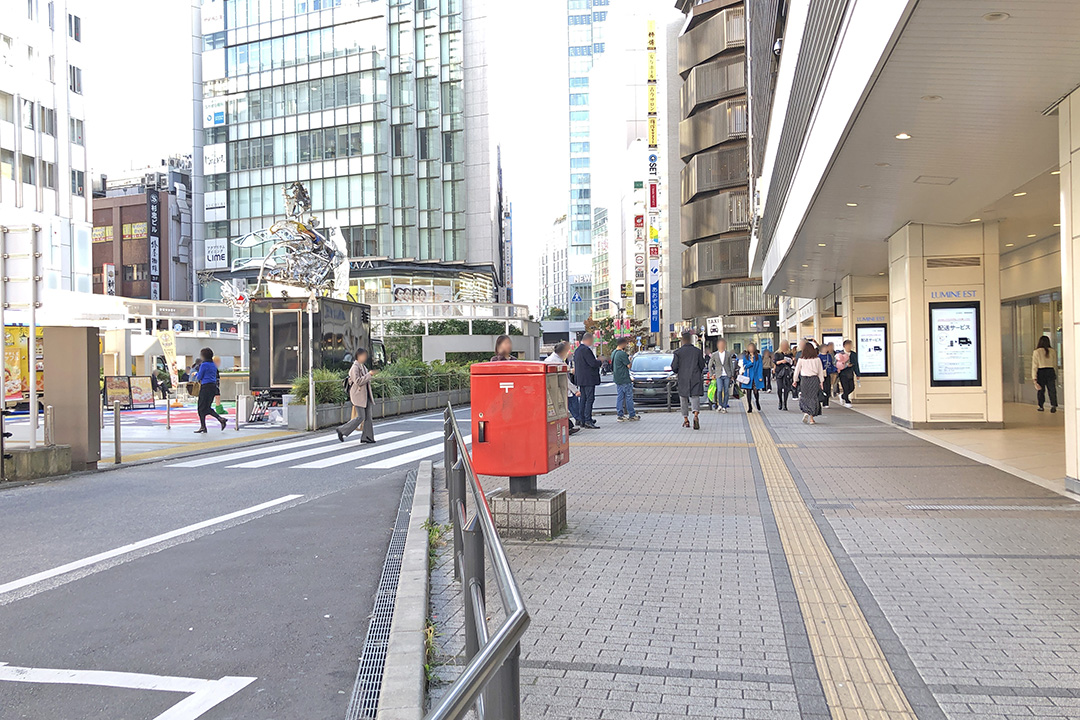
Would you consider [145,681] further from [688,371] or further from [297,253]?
[297,253]

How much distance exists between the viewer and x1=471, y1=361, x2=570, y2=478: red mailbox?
654 centimetres

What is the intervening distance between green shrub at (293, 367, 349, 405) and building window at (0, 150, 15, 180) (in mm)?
30281

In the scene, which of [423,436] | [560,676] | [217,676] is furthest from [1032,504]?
[423,436]

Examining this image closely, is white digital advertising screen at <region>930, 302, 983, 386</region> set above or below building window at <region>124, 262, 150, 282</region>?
below

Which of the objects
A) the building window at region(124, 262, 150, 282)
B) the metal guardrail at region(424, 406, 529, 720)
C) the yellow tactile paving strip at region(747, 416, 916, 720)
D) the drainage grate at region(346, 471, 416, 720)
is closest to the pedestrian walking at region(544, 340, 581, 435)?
the yellow tactile paving strip at region(747, 416, 916, 720)

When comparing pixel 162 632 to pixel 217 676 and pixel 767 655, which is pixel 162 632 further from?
pixel 767 655

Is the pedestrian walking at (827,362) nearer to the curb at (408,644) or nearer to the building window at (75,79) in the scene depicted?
the curb at (408,644)

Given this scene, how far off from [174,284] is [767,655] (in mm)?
90974

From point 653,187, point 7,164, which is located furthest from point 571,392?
point 653,187

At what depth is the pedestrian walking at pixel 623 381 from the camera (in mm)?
18484

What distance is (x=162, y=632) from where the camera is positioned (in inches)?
185

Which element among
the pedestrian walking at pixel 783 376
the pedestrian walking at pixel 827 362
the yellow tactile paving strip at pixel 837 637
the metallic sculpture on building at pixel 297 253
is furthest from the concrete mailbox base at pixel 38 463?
the pedestrian walking at pixel 827 362

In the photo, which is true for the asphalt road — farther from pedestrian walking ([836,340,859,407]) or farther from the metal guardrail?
pedestrian walking ([836,340,859,407])

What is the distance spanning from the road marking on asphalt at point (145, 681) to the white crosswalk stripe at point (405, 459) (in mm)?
7924
